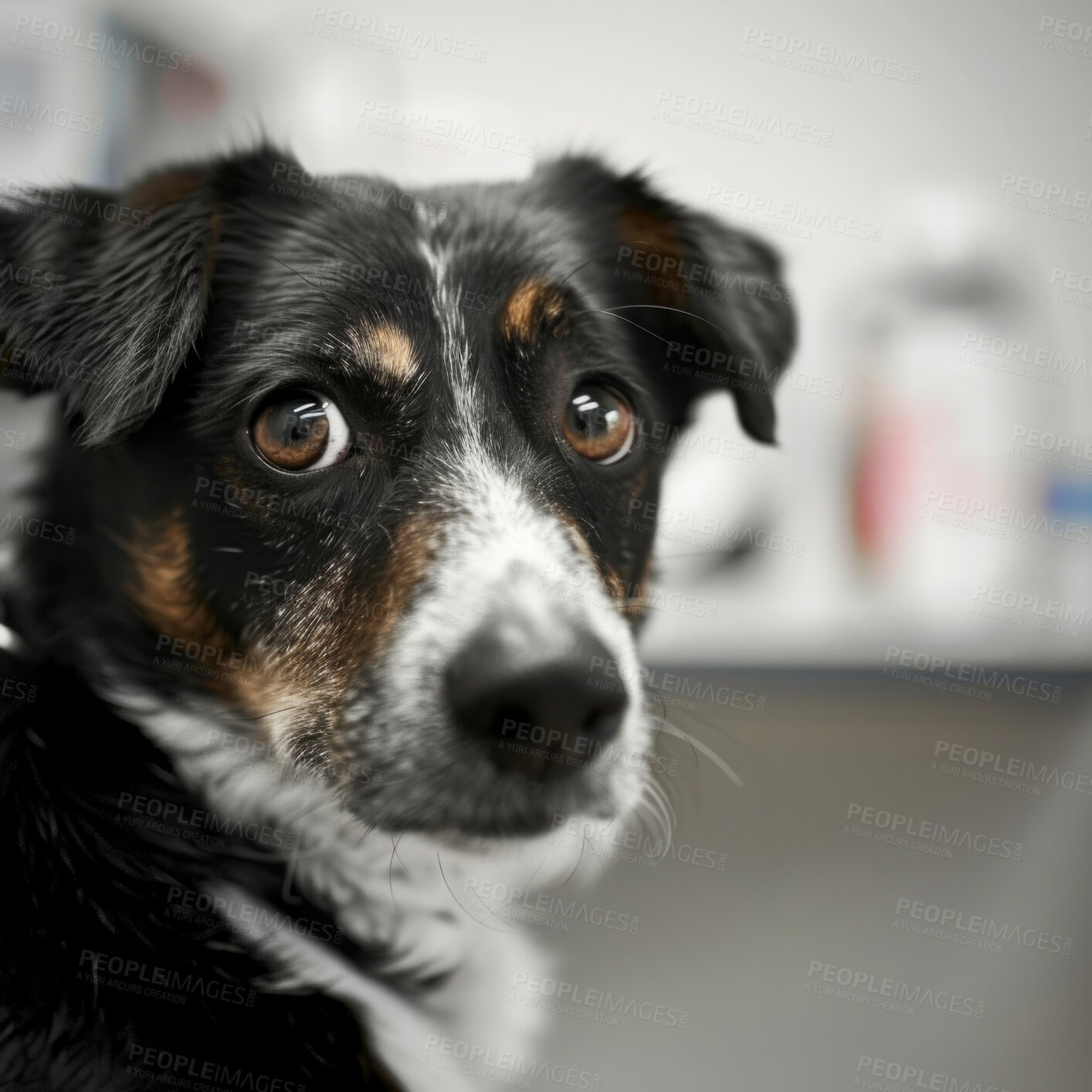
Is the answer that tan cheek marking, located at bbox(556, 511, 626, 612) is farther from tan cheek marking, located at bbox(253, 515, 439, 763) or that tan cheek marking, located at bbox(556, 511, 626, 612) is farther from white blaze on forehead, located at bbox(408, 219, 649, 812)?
tan cheek marking, located at bbox(253, 515, 439, 763)

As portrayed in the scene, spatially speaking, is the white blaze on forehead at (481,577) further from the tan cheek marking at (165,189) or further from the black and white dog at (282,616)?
the tan cheek marking at (165,189)

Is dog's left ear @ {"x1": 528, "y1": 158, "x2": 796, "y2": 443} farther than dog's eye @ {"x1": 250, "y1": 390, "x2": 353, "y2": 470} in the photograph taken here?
Yes

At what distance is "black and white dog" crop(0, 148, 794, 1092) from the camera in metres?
0.86

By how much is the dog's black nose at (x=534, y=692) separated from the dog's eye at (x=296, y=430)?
0.98ft

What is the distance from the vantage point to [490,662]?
78cm

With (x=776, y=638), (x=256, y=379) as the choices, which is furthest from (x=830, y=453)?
(x=256, y=379)

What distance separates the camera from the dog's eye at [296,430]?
3.03 ft

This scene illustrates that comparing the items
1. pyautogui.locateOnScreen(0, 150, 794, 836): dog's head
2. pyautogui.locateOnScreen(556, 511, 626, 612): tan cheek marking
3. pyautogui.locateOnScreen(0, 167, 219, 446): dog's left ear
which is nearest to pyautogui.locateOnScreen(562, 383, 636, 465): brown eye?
pyautogui.locateOnScreen(0, 150, 794, 836): dog's head

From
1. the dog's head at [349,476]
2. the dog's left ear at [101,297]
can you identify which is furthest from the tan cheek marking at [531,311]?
the dog's left ear at [101,297]

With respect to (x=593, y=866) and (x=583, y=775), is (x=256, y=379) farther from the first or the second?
(x=593, y=866)

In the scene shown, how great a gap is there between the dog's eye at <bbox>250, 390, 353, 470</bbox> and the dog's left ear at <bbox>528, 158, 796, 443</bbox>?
481mm

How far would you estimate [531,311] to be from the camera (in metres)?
1.02

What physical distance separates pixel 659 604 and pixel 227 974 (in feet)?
2.56

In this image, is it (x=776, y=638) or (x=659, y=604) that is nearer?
(x=659, y=604)
